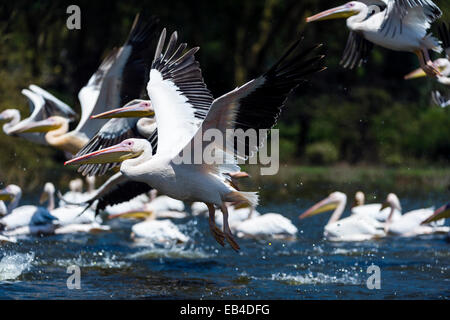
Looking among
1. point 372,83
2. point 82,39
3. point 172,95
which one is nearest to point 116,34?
point 82,39

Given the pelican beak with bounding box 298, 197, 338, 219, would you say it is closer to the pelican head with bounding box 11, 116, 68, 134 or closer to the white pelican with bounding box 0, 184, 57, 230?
the white pelican with bounding box 0, 184, 57, 230

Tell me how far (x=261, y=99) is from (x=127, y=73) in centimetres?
336

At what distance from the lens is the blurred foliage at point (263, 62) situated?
2214 centimetres

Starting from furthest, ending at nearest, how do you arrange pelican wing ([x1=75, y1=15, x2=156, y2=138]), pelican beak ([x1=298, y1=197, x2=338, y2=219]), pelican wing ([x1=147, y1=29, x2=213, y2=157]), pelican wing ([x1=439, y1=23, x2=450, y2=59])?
pelican beak ([x1=298, y1=197, x2=338, y2=219]) → pelican wing ([x1=75, y1=15, x2=156, y2=138]) → pelican wing ([x1=439, y1=23, x2=450, y2=59]) → pelican wing ([x1=147, y1=29, x2=213, y2=157])

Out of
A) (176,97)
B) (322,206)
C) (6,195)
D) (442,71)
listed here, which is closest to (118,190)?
(6,195)

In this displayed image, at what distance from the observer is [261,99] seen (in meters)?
5.93

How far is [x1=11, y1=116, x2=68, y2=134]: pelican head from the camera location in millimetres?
9727

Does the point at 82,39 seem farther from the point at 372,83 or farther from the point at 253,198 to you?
the point at 253,198

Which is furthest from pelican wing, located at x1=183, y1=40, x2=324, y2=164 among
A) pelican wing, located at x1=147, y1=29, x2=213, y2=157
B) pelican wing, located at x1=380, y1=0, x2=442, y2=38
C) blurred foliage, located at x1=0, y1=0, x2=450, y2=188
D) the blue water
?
blurred foliage, located at x1=0, y1=0, x2=450, y2=188

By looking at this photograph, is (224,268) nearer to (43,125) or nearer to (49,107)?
(43,125)

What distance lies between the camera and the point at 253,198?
6.73 m

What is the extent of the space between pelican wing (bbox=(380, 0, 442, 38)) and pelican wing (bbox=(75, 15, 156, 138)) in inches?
106

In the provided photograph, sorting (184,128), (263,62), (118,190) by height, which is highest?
(263,62)
